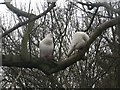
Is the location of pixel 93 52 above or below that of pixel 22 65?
above

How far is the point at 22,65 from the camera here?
331 cm

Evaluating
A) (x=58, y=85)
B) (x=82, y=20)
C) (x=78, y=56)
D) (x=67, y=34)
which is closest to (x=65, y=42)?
(x=67, y=34)

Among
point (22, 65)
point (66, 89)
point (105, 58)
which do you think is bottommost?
point (22, 65)

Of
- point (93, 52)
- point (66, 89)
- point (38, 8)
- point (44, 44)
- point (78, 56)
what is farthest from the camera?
point (38, 8)

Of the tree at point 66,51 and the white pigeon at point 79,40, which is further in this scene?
the tree at point 66,51

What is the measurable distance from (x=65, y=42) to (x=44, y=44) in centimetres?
724

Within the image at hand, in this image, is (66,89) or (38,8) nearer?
(66,89)

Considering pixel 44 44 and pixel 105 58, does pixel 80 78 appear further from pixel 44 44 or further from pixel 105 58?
pixel 44 44

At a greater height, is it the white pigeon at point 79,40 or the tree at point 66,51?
the tree at point 66,51

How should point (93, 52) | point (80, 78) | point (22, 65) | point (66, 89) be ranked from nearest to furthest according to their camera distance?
1. point (22, 65)
2. point (66, 89)
3. point (80, 78)
4. point (93, 52)

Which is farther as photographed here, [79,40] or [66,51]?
[66,51]

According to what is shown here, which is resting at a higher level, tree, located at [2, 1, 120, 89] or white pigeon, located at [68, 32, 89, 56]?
tree, located at [2, 1, 120, 89]

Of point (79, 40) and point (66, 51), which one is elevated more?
point (66, 51)

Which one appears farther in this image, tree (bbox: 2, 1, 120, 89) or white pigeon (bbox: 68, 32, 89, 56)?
tree (bbox: 2, 1, 120, 89)
